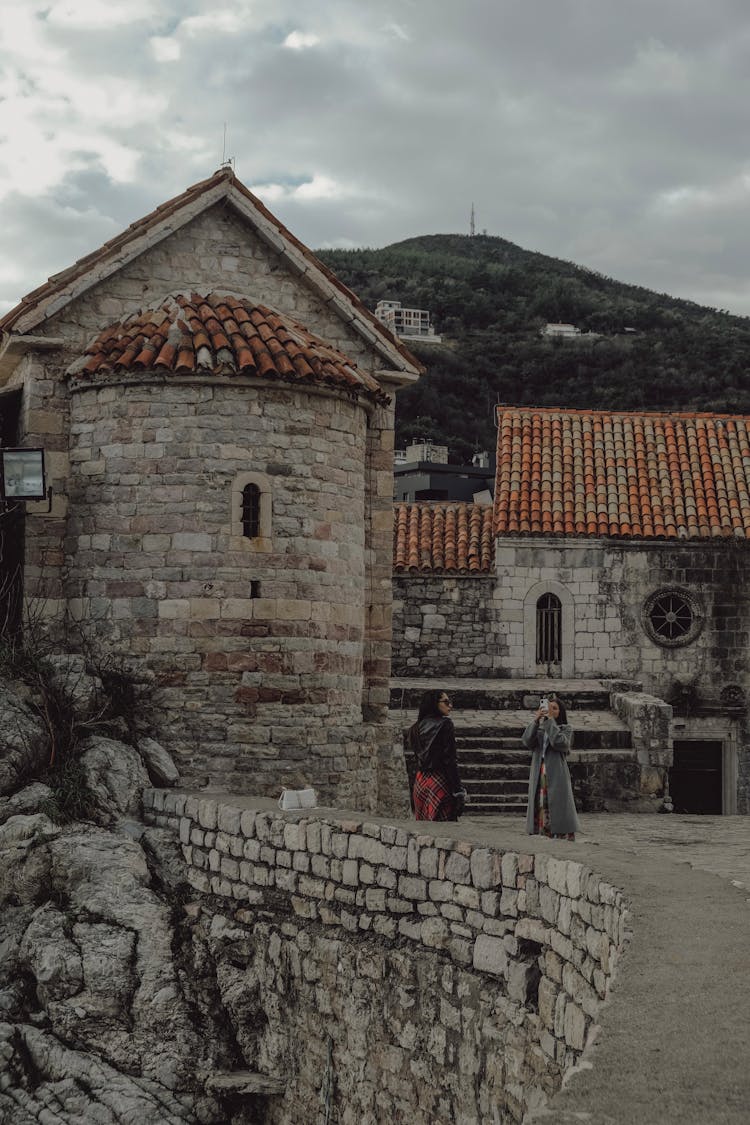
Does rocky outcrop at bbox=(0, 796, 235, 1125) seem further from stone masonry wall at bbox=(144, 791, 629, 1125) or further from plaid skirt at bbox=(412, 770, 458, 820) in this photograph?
plaid skirt at bbox=(412, 770, 458, 820)

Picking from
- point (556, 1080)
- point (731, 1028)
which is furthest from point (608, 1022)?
point (556, 1080)

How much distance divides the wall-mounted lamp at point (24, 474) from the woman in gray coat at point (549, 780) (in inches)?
214

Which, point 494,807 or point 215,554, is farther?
point 494,807

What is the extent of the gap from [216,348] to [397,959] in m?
6.86

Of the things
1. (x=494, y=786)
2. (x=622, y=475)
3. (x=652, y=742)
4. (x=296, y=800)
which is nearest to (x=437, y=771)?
(x=296, y=800)

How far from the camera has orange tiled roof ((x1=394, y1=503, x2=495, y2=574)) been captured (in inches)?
949

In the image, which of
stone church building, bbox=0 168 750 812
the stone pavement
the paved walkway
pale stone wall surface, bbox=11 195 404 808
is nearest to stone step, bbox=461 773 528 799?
the stone pavement

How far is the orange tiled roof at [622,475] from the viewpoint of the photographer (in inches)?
949

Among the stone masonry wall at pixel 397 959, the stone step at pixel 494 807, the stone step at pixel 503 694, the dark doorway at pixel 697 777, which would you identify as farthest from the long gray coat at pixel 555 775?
the dark doorway at pixel 697 777

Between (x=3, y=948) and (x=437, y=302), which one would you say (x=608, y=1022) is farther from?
(x=437, y=302)

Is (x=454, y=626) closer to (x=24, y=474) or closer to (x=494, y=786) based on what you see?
(x=494, y=786)

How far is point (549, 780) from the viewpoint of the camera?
12.1m

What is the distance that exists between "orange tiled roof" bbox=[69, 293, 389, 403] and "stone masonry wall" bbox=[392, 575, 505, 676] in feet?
30.2

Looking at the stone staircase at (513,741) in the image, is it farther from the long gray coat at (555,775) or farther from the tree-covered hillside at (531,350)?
the tree-covered hillside at (531,350)
